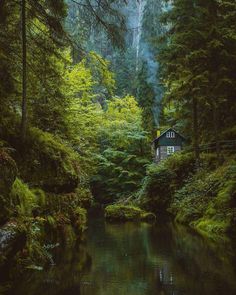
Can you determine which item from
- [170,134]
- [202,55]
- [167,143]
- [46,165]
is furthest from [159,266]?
[170,134]

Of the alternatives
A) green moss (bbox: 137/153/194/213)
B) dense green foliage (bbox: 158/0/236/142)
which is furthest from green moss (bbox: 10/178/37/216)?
green moss (bbox: 137/153/194/213)

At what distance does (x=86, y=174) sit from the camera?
69.0 ft

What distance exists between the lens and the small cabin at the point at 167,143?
4300 centimetres

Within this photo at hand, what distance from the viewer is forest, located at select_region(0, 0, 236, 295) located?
940 centimetres

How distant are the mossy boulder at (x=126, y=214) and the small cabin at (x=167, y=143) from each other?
1672 cm

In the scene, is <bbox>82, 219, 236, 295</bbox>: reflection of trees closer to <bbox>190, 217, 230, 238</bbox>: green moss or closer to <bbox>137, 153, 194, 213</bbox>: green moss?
<bbox>190, 217, 230, 238</bbox>: green moss

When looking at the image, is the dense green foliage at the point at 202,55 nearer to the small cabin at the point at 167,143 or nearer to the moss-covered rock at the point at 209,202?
the moss-covered rock at the point at 209,202

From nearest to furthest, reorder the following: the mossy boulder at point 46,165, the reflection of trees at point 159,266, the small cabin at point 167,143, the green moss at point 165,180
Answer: the reflection of trees at point 159,266 → the mossy boulder at point 46,165 → the green moss at point 165,180 → the small cabin at point 167,143

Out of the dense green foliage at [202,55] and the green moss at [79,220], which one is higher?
the dense green foliage at [202,55]

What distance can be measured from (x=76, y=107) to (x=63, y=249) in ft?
49.8

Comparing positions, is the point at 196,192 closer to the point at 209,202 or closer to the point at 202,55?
the point at 209,202

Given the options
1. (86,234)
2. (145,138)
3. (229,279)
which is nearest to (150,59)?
(145,138)

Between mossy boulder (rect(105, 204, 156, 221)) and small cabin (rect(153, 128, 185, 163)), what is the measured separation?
16.7 meters

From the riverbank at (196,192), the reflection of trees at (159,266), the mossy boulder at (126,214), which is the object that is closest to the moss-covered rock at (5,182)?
the reflection of trees at (159,266)
